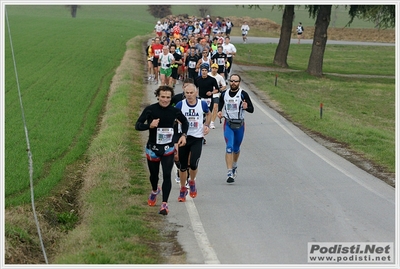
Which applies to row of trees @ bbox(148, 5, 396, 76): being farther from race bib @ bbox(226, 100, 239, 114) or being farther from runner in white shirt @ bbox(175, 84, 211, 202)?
runner in white shirt @ bbox(175, 84, 211, 202)

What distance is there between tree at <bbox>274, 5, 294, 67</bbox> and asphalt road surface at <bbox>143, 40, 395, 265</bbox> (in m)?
24.8

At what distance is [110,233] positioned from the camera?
934 centimetres

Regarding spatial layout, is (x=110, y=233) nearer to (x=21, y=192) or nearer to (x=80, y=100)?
(x=21, y=192)

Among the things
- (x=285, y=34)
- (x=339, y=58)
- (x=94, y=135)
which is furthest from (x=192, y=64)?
(x=339, y=58)

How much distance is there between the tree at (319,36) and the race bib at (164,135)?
94.6 feet

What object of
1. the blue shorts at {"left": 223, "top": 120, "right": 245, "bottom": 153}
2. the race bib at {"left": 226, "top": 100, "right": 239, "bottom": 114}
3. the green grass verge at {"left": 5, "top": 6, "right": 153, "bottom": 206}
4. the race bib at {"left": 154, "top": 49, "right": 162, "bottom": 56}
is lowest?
the green grass verge at {"left": 5, "top": 6, "right": 153, "bottom": 206}

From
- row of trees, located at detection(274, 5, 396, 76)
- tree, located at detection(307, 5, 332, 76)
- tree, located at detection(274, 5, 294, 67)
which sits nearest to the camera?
row of trees, located at detection(274, 5, 396, 76)

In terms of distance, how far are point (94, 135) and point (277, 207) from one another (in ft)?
30.1

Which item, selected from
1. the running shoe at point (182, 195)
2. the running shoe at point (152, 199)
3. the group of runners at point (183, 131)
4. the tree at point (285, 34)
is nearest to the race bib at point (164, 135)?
the group of runners at point (183, 131)

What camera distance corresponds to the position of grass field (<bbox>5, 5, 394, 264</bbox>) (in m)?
9.46

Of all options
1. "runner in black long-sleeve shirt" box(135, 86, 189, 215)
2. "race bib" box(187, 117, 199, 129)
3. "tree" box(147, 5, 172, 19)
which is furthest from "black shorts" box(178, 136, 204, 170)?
"tree" box(147, 5, 172, 19)

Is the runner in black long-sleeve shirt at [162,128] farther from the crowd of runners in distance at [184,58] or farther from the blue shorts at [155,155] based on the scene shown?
the crowd of runners in distance at [184,58]

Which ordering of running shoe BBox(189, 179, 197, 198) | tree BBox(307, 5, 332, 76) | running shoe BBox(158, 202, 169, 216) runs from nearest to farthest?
running shoe BBox(158, 202, 169, 216) → running shoe BBox(189, 179, 197, 198) → tree BBox(307, 5, 332, 76)

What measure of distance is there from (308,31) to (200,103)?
222ft
